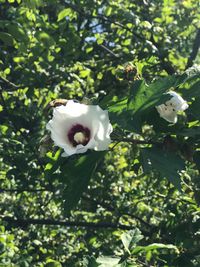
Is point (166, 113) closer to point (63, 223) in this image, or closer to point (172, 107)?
point (172, 107)

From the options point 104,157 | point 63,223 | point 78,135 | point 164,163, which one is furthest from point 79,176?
point 63,223

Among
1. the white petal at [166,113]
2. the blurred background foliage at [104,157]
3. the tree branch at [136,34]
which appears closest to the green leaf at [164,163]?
the white petal at [166,113]

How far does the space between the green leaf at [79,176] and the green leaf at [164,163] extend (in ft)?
0.51

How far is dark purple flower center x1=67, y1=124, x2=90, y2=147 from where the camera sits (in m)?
1.55

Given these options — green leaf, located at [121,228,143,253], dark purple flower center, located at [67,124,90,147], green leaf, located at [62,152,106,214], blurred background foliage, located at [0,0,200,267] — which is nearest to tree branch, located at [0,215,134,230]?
blurred background foliage, located at [0,0,200,267]

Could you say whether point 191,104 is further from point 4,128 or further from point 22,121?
point 22,121

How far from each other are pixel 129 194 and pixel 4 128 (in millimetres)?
1413

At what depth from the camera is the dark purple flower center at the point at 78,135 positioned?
5.10 feet

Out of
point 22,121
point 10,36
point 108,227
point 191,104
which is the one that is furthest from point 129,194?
point 191,104

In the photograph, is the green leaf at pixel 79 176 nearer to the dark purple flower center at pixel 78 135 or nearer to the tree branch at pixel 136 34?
the dark purple flower center at pixel 78 135

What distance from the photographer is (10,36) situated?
2.95m

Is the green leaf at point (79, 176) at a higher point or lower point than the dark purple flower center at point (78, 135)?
lower

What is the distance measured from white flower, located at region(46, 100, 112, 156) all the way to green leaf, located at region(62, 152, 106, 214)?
0.24ft

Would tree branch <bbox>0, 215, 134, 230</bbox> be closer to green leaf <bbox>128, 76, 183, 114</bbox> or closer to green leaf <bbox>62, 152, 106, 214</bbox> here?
green leaf <bbox>62, 152, 106, 214</bbox>
